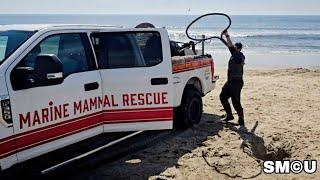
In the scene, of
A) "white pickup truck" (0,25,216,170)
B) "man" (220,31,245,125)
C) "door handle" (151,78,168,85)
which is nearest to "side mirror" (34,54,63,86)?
"white pickup truck" (0,25,216,170)

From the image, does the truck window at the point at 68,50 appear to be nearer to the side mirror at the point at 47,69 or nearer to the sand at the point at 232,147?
the side mirror at the point at 47,69

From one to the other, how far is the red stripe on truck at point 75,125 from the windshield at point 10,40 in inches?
33.6

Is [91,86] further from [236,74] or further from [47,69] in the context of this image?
[236,74]

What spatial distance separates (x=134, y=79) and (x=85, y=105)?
2.79ft

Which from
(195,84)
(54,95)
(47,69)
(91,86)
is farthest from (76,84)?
(195,84)

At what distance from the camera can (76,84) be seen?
5246 millimetres

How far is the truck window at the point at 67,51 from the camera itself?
16.3 ft

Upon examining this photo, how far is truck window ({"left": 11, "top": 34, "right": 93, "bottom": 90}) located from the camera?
4980mm

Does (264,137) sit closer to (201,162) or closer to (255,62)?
(201,162)

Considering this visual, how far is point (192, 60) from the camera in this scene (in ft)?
27.1

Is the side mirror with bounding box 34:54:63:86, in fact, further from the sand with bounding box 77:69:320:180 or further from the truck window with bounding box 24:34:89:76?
the sand with bounding box 77:69:320:180

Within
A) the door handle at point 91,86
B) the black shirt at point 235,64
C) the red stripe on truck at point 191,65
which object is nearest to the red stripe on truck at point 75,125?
the door handle at point 91,86

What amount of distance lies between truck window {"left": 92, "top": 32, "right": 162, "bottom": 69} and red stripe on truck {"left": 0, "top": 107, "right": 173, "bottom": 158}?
2.06ft

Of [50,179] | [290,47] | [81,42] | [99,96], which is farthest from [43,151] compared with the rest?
[290,47]
